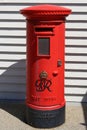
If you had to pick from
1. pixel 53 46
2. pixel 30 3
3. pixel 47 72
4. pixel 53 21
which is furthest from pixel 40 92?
pixel 30 3

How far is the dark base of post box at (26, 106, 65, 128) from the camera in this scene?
5.54 metres

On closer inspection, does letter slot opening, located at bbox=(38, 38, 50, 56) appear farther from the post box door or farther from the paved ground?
the paved ground

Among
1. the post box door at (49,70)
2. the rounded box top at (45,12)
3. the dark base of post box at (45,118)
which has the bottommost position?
the dark base of post box at (45,118)

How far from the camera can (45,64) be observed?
5383mm

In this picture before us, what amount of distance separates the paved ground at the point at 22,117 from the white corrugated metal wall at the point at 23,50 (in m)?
0.23

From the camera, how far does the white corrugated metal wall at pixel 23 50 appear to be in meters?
6.38

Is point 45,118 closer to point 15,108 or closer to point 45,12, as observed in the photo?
point 15,108

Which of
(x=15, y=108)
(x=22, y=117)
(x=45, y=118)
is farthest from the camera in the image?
(x=15, y=108)

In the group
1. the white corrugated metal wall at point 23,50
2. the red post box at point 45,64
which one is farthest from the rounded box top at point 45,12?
the white corrugated metal wall at point 23,50

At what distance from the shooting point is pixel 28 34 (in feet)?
17.9

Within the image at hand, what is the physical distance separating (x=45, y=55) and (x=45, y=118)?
3.04 feet

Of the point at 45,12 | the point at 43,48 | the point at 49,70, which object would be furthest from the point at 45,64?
the point at 45,12

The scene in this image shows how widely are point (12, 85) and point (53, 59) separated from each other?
5.19ft

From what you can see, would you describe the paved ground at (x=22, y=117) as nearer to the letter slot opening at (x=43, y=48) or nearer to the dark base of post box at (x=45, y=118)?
the dark base of post box at (x=45, y=118)
